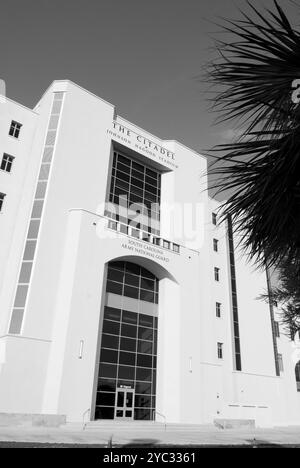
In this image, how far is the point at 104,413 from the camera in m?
26.1

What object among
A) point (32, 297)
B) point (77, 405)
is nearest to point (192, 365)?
point (77, 405)

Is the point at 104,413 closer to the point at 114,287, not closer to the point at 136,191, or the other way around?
the point at 114,287

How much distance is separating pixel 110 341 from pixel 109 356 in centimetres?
100

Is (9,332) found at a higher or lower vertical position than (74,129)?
lower

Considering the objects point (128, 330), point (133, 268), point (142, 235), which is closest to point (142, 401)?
point (128, 330)

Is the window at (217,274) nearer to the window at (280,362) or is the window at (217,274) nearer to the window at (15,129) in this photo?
Result: the window at (280,362)

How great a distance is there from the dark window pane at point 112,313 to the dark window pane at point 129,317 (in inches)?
18.5

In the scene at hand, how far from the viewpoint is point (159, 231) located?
34.7m

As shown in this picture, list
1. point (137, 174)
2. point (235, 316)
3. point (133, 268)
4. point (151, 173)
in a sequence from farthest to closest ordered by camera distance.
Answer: point (235, 316) < point (151, 173) < point (137, 174) < point (133, 268)

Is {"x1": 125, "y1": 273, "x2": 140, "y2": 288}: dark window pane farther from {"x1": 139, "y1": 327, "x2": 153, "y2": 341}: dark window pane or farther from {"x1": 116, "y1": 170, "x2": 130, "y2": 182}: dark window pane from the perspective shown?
{"x1": 116, "y1": 170, "x2": 130, "y2": 182}: dark window pane

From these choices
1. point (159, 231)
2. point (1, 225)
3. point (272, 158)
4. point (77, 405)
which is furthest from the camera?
point (159, 231)

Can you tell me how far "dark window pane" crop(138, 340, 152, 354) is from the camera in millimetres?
29638

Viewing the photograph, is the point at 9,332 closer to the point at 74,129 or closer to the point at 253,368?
the point at 74,129

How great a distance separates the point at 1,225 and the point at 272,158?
27.0m
